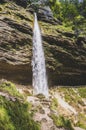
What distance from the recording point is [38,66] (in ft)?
125

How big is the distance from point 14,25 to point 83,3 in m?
28.2

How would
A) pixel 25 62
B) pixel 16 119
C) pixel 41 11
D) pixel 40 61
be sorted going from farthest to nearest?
1. pixel 41 11
2. pixel 40 61
3. pixel 25 62
4. pixel 16 119

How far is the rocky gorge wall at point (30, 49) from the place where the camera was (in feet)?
115

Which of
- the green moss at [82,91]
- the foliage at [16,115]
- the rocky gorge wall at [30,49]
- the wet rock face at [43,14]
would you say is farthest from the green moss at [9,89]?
the wet rock face at [43,14]

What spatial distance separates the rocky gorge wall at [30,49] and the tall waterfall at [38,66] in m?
0.59

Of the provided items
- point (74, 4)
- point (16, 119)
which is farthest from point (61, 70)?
point (74, 4)

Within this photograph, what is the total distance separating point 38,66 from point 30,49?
255cm

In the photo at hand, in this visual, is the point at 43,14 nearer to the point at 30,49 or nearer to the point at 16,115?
the point at 30,49

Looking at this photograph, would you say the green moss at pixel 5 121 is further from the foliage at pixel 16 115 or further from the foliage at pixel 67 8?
the foliage at pixel 67 8

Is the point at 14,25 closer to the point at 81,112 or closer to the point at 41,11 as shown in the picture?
the point at 41,11

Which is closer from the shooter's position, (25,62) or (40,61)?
(25,62)

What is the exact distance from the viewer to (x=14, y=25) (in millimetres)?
36625

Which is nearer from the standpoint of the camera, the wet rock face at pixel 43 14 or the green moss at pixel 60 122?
the green moss at pixel 60 122

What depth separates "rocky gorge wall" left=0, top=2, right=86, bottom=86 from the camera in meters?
34.9
